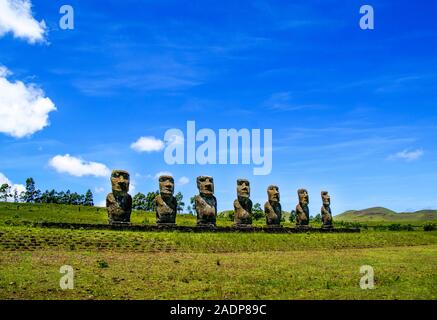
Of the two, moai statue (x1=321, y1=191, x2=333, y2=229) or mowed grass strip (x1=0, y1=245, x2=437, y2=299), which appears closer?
mowed grass strip (x1=0, y1=245, x2=437, y2=299)

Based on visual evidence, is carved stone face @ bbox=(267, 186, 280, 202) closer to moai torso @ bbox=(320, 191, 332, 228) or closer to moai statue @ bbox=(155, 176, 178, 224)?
moai torso @ bbox=(320, 191, 332, 228)

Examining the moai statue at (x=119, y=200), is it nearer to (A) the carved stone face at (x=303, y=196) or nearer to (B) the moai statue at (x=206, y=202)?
(B) the moai statue at (x=206, y=202)

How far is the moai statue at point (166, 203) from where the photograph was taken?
3108cm

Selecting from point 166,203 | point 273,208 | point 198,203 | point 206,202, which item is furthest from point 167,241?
point 273,208

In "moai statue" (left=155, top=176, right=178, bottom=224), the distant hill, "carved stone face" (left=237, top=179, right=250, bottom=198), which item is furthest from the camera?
the distant hill

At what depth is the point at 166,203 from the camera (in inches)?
1235

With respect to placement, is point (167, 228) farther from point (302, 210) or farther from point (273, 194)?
point (302, 210)

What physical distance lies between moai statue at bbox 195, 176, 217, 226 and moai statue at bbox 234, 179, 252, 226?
2290 millimetres

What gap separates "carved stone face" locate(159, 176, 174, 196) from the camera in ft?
104

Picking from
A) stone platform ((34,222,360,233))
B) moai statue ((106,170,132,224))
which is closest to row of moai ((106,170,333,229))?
moai statue ((106,170,132,224))

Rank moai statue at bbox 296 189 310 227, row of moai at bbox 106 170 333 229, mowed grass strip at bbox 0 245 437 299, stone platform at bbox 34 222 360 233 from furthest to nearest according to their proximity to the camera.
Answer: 1. moai statue at bbox 296 189 310 227
2. row of moai at bbox 106 170 333 229
3. stone platform at bbox 34 222 360 233
4. mowed grass strip at bbox 0 245 437 299

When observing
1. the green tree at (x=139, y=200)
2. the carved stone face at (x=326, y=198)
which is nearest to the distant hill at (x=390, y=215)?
the green tree at (x=139, y=200)
